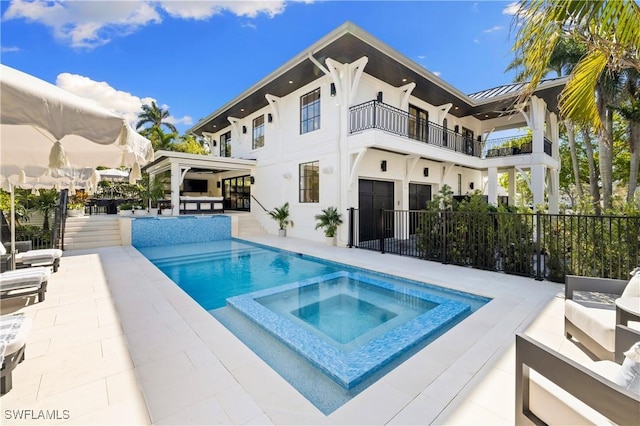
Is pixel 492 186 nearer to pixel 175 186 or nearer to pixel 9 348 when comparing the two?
pixel 175 186

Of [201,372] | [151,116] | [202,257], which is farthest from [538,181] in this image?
[151,116]

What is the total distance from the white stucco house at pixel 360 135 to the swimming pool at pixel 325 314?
→ 14.1 ft

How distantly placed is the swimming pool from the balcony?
212 inches

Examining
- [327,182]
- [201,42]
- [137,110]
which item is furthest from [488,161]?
[137,110]

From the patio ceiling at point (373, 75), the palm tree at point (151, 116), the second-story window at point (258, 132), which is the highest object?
the palm tree at point (151, 116)

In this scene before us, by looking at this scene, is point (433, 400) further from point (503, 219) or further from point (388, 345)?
point (503, 219)

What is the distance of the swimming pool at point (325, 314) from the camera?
299 cm

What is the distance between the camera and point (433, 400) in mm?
2314

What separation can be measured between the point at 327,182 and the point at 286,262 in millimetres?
3828

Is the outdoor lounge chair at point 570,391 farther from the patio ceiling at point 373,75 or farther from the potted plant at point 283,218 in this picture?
the potted plant at point 283,218

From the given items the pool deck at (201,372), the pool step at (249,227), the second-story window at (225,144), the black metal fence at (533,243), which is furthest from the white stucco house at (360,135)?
the pool deck at (201,372)

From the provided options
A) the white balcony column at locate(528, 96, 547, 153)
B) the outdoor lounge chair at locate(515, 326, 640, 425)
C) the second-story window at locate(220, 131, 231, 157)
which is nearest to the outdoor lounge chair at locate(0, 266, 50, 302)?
the outdoor lounge chair at locate(515, 326, 640, 425)

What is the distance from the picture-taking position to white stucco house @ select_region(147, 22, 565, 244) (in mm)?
9984

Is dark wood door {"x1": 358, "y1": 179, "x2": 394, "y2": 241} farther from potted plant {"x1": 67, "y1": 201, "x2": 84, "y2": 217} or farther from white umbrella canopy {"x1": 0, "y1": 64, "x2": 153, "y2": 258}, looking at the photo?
potted plant {"x1": 67, "y1": 201, "x2": 84, "y2": 217}
